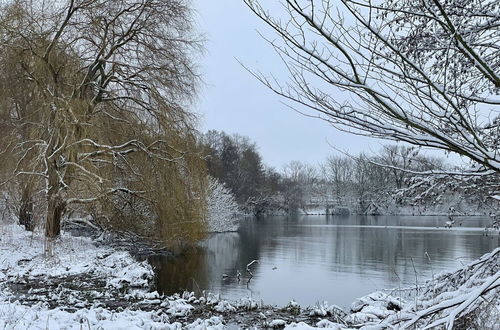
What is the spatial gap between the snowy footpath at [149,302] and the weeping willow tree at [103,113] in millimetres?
1253

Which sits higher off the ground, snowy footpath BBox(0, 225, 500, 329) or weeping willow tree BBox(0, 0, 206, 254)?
weeping willow tree BBox(0, 0, 206, 254)

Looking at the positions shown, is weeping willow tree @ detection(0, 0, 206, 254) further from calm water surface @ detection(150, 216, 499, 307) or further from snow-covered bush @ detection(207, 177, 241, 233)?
snow-covered bush @ detection(207, 177, 241, 233)

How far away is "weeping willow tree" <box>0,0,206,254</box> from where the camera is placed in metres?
13.0

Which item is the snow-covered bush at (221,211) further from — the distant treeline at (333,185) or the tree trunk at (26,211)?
the tree trunk at (26,211)

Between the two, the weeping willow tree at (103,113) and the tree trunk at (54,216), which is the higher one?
the weeping willow tree at (103,113)

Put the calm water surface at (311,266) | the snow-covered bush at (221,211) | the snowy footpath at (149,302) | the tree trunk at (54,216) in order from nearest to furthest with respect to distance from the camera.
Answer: the snowy footpath at (149,302), the calm water surface at (311,266), the tree trunk at (54,216), the snow-covered bush at (221,211)

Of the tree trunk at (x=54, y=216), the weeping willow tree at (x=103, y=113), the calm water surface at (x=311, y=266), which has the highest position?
the weeping willow tree at (x=103, y=113)

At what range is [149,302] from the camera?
8.62m

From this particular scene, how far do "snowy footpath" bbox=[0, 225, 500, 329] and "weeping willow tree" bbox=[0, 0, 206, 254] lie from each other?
1.25 metres

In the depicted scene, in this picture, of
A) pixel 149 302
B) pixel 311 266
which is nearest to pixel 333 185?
pixel 311 266

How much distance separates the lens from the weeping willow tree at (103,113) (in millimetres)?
13008

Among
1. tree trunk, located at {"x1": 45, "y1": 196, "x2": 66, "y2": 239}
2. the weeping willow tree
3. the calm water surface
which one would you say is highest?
the weeping willow tree

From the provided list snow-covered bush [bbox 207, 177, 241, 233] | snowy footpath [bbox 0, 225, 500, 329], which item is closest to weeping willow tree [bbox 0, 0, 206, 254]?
snowy footpath [bbox 0, 225, 500, 329]

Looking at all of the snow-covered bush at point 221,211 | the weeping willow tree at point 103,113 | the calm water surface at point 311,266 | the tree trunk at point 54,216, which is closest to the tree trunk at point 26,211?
the weeping willow tree at point 103,113
